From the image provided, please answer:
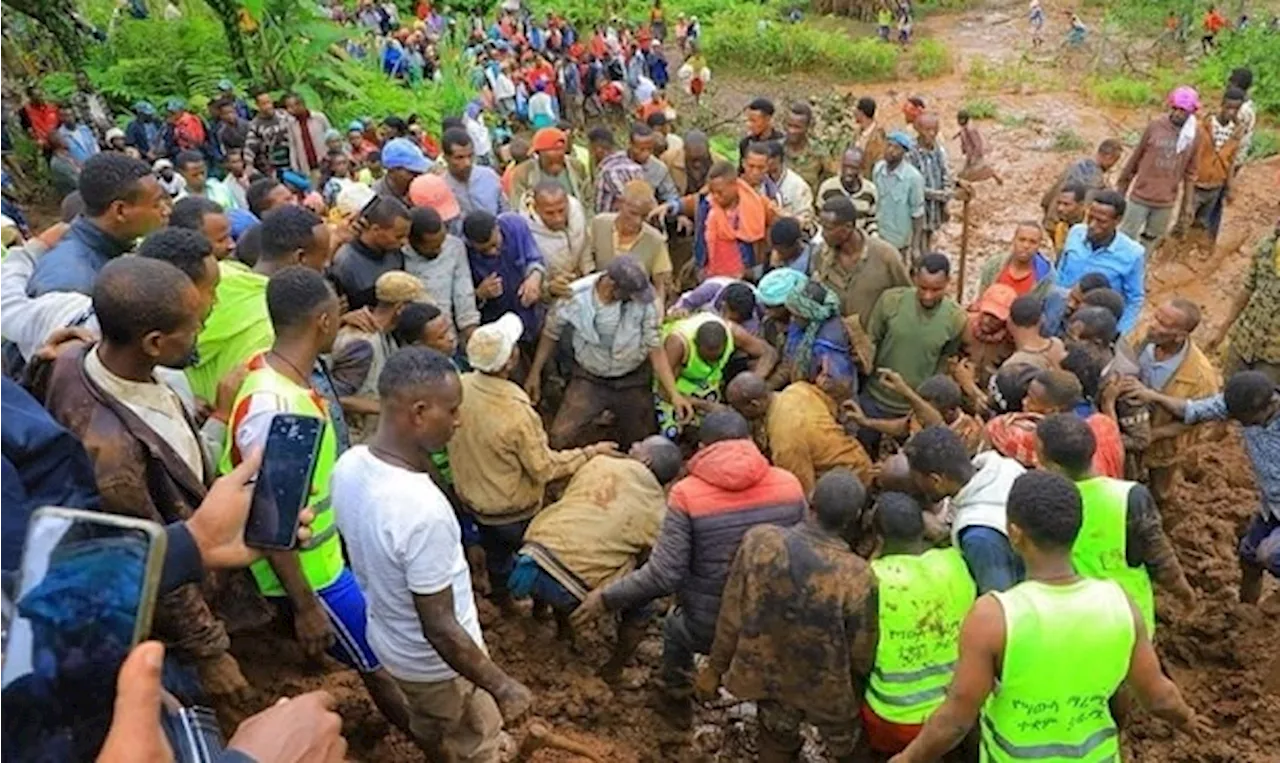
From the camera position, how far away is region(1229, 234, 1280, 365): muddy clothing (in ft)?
20.0

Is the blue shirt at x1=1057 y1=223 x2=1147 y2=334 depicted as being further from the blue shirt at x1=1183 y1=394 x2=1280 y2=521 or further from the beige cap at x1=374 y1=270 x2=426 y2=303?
the beige cap at x1=374 y1=270 x2=426 y2=303

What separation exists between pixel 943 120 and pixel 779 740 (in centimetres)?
1467

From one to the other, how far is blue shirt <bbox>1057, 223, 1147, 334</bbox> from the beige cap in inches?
151

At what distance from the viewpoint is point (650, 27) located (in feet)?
78.1

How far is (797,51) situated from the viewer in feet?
70.6

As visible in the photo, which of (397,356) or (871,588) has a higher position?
(397,356)

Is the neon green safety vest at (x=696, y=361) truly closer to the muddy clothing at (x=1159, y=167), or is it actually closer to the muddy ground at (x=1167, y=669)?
the muddy ground at (x=1167, y=669)

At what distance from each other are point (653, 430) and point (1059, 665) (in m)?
3.45

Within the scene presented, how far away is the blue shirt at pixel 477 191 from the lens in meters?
6.92

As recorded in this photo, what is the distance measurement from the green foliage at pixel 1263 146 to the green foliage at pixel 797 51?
7351 mm

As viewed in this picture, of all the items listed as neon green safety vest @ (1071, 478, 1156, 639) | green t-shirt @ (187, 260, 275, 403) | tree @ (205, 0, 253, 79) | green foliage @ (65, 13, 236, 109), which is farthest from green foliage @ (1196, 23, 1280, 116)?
green t-shirt @ (187, 260, 275, 403)

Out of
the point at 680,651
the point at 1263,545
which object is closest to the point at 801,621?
the point at 680,651

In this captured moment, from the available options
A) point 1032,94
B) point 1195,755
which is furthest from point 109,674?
point 1032,94

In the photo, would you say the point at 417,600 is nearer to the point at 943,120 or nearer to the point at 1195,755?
the point at 1195,755
